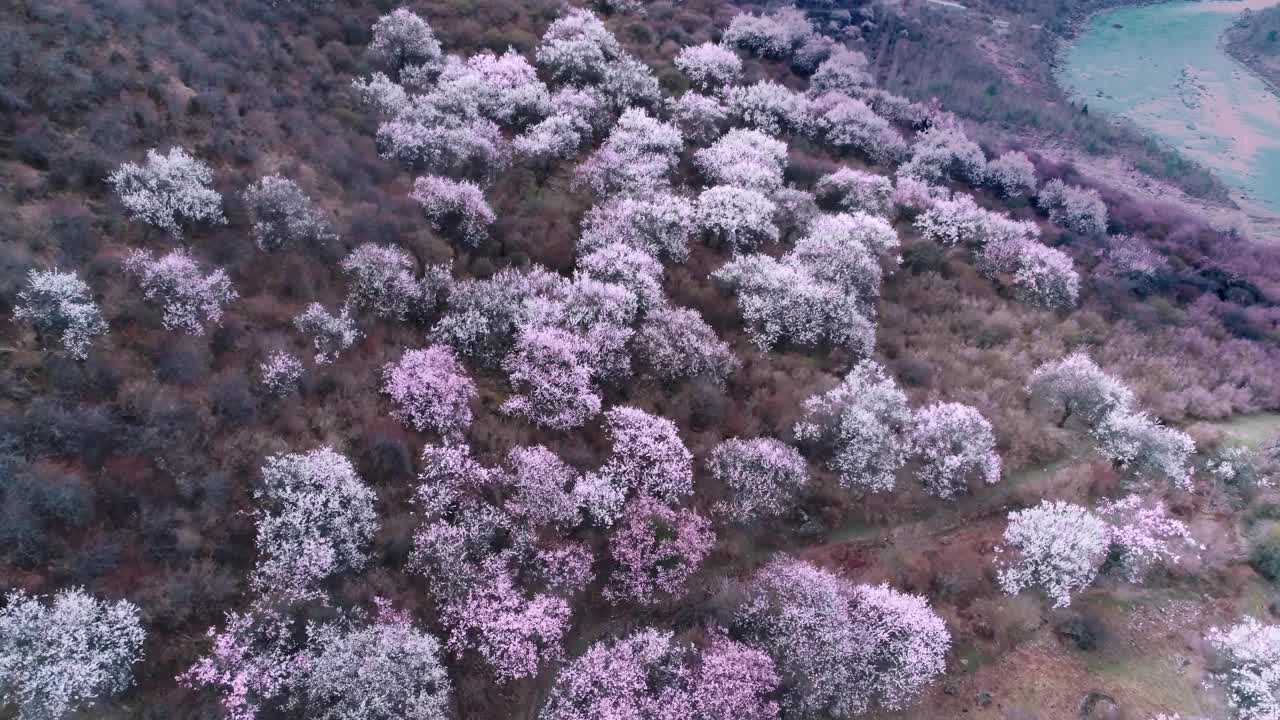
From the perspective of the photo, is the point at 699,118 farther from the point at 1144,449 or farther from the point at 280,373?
the point at 280,373

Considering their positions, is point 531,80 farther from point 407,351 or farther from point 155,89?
point 407,351

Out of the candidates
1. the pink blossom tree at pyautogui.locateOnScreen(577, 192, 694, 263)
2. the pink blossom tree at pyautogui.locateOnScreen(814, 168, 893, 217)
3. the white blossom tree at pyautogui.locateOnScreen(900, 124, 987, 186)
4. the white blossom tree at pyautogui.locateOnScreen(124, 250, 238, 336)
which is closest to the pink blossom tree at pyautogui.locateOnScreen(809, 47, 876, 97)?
the white blossom tree at pyautogui.locateOnScreen(900, 124, 987, 186)

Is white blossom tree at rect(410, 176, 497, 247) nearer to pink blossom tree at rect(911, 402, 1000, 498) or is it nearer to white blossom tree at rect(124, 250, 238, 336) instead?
white blossom tree at rect(124, 250, 238, 336)

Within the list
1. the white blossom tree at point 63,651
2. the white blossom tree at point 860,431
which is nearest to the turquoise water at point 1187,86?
the white blossom tree at point 860,431

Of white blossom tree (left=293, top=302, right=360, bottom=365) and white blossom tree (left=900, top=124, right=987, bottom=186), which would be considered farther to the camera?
white blossom tree (left=900, top=124, right=987, bottom=186)

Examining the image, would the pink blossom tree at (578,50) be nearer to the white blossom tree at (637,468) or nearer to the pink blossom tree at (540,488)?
the white blossom tree at (637,468)

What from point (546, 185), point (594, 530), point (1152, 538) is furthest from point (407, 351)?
point (1152, 538)
